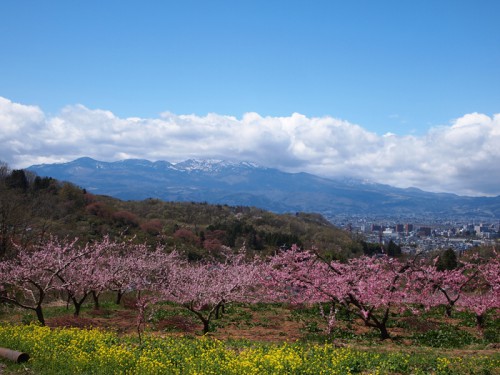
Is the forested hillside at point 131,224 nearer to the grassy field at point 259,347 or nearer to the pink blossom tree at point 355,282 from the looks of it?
the grassy field at point 259,347

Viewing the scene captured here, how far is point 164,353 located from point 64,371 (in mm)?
2654

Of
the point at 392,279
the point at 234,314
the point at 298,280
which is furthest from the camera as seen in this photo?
the point at 234,314

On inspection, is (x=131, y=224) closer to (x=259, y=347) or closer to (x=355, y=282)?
(x=355, y=282)

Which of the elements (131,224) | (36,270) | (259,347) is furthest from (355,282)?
(131,224)

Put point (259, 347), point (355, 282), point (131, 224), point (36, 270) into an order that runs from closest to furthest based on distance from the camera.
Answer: point (259, 347) → point (355, 282) → point (36, 270) → point (131, 224)

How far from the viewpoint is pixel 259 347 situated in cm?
1348

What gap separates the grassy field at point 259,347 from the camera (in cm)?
1102

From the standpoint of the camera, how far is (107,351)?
12117mm

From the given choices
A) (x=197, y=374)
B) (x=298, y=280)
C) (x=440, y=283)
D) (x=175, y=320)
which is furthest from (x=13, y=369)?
(x=440, y=283)

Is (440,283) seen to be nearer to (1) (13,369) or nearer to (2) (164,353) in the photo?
(2) (164,353)

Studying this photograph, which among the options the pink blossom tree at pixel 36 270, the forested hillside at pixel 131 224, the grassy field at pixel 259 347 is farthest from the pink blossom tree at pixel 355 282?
the forested hillside at pixel 131 224

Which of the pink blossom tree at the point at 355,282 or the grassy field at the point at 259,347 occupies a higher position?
the pink blossom tree at the point at 355,282

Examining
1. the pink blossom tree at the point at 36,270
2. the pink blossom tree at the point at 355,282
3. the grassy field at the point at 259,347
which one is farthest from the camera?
the pink blossom tree at the point at 36,270

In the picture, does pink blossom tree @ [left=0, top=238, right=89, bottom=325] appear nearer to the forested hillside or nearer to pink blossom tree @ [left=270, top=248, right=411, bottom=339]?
pink blossom tree @ [left=270, top=248, right=411, bottom=339]
